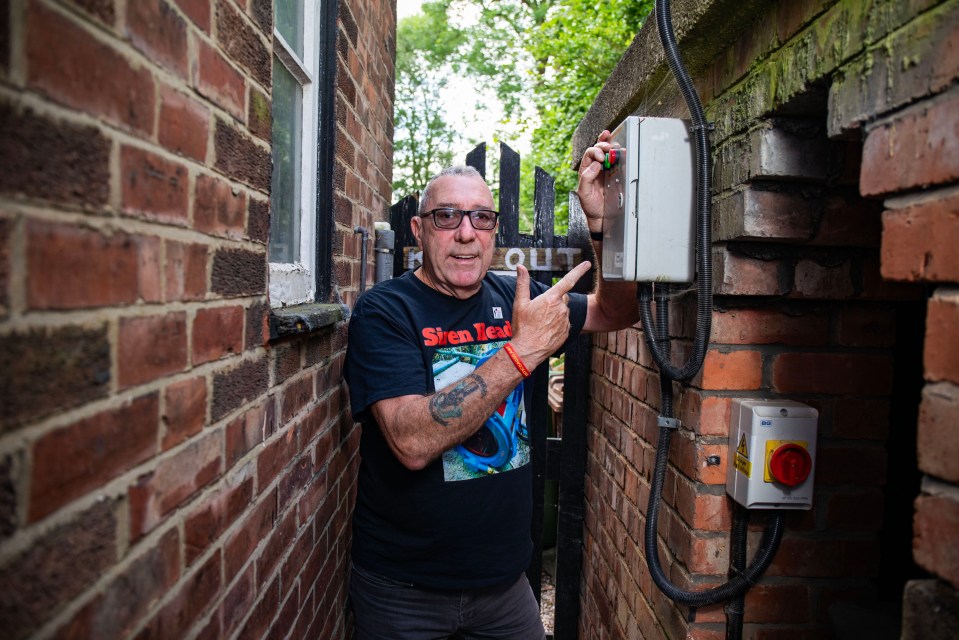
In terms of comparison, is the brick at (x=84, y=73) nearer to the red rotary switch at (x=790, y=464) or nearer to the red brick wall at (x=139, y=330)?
the red brick wall at (x=139, y=330)

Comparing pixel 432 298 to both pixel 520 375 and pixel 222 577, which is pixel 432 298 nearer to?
pixel 520 375

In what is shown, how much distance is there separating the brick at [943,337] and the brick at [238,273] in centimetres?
110

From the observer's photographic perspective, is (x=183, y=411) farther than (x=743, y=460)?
No

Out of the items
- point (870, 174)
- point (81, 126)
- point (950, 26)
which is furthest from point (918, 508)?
point (81, 126)

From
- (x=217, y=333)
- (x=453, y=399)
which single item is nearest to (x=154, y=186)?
(x=217, y=333)

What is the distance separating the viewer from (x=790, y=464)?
1.34 metres

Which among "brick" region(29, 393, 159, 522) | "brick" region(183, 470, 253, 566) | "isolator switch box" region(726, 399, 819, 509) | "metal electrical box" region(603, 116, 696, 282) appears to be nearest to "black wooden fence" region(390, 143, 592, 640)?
"metal electrical box" region(603, 116, 696, 282)

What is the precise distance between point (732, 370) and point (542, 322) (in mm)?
561

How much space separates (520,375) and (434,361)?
0.32 metres

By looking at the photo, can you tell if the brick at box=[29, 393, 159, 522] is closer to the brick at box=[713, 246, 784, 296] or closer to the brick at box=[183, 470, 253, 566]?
the brick at box=[183, 470, 253, 566]

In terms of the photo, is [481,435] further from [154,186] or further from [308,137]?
[154,186]

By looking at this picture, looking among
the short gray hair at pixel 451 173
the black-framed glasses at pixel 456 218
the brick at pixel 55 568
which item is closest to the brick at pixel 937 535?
the brick at pixel 55 568

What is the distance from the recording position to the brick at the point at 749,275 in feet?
4.54

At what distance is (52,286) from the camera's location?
65 cm
